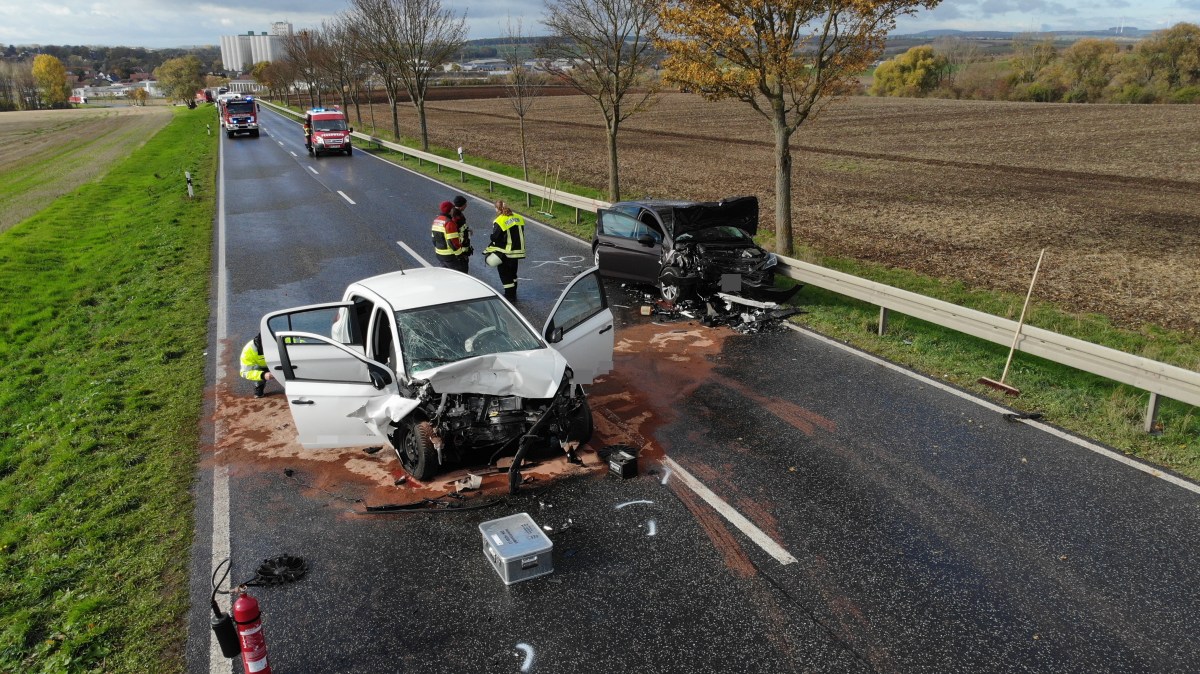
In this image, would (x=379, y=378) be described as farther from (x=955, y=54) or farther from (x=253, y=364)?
(x=955, y=54)

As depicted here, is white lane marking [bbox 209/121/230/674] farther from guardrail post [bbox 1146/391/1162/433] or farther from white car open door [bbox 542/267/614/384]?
guardrail post [bbox 1146/391/1162/433]

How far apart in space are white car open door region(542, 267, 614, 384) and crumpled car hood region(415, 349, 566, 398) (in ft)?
2.53

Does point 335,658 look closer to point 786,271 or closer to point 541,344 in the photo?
point 541,344

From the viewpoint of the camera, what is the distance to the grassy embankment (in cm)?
777

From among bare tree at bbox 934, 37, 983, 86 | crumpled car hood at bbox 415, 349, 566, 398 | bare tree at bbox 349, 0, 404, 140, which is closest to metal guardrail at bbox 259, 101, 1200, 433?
crumpled car hood at bbox 415, 349, 566, 398

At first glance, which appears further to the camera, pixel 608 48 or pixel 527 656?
pixel 608 48

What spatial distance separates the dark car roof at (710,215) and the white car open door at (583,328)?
15.1ft

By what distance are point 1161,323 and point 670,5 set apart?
990 cm

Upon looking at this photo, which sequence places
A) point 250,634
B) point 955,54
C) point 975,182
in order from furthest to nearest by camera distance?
1. point 955,54
2. point 975,182
3. point 250,634

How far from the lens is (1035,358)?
10.3m

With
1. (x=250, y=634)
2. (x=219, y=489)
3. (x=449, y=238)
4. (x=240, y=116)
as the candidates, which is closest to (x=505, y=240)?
(x=449, y=238)

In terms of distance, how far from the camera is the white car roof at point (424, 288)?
25.5ft

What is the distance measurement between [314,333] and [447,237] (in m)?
4.77

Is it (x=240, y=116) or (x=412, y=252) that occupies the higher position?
(x=240, y=116)
